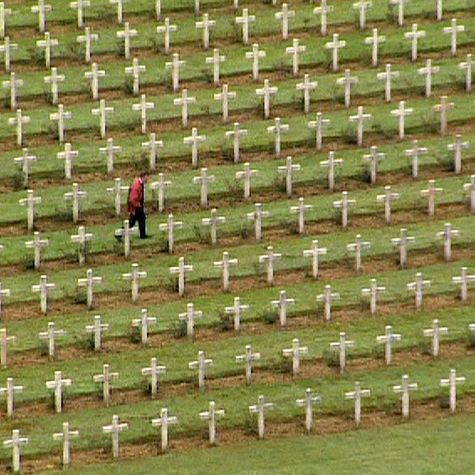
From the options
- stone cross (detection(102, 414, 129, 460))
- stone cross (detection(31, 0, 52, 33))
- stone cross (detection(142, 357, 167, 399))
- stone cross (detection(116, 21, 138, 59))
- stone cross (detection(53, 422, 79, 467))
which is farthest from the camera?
stone cross (detection(31, 0, 52, 33))

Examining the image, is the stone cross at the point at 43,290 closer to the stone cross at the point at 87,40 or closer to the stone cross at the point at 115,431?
the stone cross at the point at 115,431

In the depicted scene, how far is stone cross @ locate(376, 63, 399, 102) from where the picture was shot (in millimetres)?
63750

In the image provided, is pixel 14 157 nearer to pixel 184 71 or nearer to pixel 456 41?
pixel 184 71

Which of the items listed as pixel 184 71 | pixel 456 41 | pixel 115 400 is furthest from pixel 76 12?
pixel 115 400

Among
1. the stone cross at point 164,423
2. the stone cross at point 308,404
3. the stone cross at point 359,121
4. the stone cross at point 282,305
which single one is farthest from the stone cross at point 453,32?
the stone cross at point 164,423

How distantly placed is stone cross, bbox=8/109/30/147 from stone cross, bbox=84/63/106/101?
1.78 meters

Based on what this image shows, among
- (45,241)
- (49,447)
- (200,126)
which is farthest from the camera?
(200,126)

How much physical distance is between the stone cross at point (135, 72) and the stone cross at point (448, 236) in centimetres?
805

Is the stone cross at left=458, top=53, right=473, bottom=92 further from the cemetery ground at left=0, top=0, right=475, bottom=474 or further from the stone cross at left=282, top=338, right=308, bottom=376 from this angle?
the stone cross at left=282, top=338, right=308, bottom=376

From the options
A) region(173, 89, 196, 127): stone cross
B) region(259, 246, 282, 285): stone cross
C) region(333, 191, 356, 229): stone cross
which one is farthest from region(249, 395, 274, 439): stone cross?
region(173, 89, 196, 127): stone cross

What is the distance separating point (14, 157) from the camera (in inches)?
2430

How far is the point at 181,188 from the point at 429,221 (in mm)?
4808

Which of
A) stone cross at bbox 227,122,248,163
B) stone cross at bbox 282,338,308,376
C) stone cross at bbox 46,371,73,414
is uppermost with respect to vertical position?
stone cross at bbox 227,122,248,163

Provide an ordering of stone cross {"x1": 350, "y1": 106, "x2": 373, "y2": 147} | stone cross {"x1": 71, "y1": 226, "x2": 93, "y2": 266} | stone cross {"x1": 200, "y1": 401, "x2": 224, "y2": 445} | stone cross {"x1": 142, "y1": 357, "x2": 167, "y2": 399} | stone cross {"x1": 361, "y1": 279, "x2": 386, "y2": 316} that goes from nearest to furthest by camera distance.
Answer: stone cross {"x1": 200, "y1": 401, "x2": 224, "y2": 445} → stone cross {"x1": 142, "y1": 357, "x2": 167, "y2": 399} → stone cross {"x1": 361, "y1": 279, "x2": 386, "y2": 316} → stone cross {"x1": 71, "y1": 226, "x2": 93, "y2": 266} → stone cross {"x1": 350, "y1": 106, "x2": 373, "y2": 147}
